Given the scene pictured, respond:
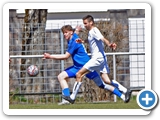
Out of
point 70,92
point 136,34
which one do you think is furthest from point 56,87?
point 136,34

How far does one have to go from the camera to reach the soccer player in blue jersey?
1368cm

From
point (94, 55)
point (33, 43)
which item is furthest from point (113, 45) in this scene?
point (33, 43)

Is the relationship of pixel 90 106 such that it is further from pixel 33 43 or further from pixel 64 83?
pixel 33 43

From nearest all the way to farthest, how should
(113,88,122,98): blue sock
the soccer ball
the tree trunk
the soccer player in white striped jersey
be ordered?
1. the soccer player in white striped jersey
2. (113,88,122,98): blue sock
3. the soccer ball
4. the tree trunk

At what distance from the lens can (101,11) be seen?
13.5 meters

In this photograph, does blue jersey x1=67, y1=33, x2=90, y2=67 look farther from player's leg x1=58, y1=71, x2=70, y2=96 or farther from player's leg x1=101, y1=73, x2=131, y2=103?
player's leg x1=101, y1=73, x2=131, y2=103

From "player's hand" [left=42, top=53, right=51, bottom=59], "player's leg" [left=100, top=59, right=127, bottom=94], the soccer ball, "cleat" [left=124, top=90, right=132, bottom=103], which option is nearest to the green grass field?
"cleat" [left=124, top=90, right=132, bottom=103]

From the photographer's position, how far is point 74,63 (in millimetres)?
13688

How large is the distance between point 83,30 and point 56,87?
93 centimetres

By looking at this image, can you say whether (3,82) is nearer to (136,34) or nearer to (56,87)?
(56,87)

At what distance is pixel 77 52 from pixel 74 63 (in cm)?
15
